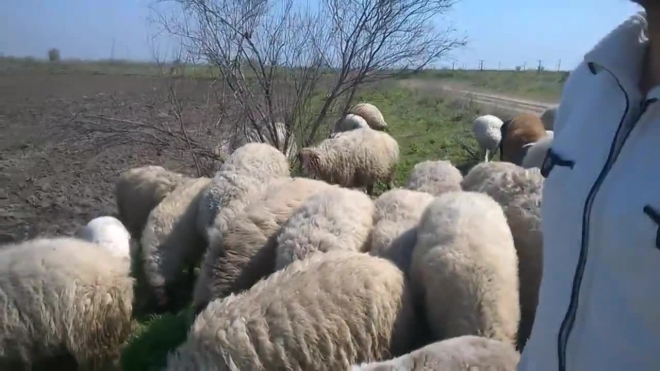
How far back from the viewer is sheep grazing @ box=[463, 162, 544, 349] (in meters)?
4.57

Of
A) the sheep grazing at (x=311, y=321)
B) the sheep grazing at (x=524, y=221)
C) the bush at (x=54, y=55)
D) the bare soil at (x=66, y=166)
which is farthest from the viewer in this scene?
the bush at (x=54, y=55)

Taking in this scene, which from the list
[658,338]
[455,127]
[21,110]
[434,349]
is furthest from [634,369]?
[21,110]

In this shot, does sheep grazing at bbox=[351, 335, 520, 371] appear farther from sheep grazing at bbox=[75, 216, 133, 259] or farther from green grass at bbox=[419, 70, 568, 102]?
green grass at bbox=[419, 70, 568, 102]

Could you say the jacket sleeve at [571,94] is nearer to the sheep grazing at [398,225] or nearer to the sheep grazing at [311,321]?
the sheep grazing at [311,321]

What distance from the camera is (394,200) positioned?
541 cm

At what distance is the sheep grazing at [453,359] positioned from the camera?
271 cm

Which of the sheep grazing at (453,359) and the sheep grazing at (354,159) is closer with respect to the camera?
the sheep grazing at (453,359)

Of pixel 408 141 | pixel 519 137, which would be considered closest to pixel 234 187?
pixel 519 137

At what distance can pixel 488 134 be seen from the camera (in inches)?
529

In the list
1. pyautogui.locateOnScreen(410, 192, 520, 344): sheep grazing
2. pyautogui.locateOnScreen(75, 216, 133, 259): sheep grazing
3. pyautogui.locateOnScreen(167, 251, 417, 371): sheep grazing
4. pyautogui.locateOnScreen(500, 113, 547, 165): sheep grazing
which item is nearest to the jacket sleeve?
pyautogui.locateOnScreen(167, 251, 417, 371): sheep grazing

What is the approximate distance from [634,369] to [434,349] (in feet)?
5.52

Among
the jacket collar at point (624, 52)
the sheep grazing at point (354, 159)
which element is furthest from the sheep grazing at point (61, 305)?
the sheep grazing at point (354, 159)

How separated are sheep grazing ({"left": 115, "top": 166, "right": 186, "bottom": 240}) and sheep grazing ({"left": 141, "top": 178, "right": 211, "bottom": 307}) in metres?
0.68

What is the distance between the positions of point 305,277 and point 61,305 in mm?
1839
